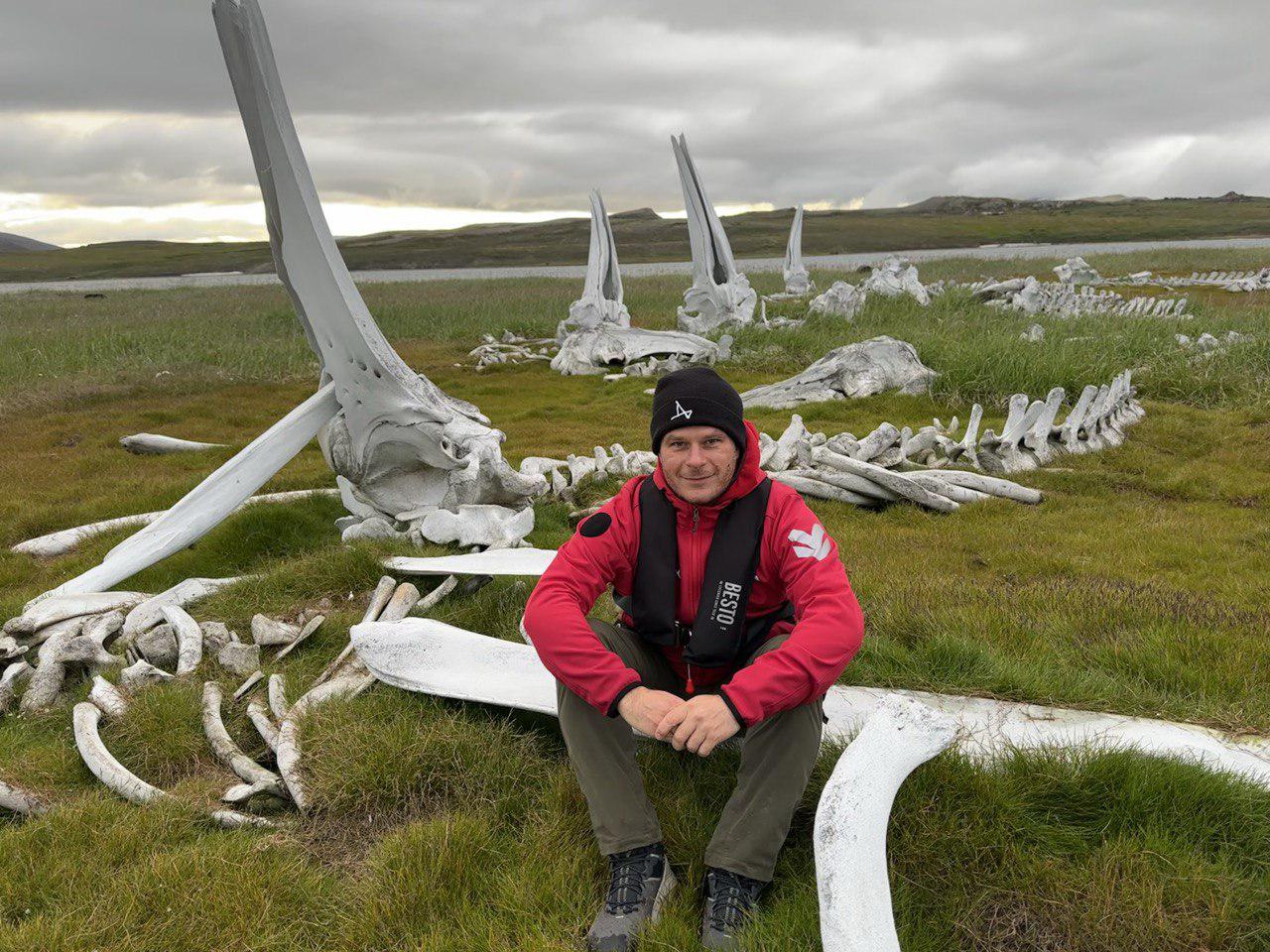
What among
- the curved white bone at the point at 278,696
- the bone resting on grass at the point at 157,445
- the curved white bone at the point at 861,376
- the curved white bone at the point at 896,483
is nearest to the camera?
the curved white bone at the point at 278,696

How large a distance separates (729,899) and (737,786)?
330mm

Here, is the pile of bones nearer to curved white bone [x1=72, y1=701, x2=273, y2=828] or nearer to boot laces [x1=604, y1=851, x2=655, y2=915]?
curved white bone [x1=72, y1=701, x2=273, y2=828]

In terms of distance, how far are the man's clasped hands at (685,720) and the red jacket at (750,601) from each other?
0.18ft

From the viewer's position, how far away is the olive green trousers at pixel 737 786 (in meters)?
2.50

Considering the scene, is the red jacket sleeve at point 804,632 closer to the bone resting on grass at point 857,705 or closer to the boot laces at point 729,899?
the bone resting on grass at point 857,705

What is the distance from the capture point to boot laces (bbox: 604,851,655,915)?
2.42m

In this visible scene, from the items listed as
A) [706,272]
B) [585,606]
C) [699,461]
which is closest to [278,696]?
[585,606]

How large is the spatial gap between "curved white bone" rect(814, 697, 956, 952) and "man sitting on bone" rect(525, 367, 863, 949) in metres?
0.24

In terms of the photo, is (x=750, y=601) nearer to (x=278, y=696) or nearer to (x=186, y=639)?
(x=278, y=696)

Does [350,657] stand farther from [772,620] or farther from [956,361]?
[956,361]

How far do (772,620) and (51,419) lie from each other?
11518 mm

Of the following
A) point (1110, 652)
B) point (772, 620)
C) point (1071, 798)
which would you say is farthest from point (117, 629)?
point (1110, 652)

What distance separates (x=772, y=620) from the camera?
302 cm

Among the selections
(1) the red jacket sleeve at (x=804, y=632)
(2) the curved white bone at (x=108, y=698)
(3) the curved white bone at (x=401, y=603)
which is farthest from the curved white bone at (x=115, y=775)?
(1) the red jacket sleeve at (x=804, y=632)
